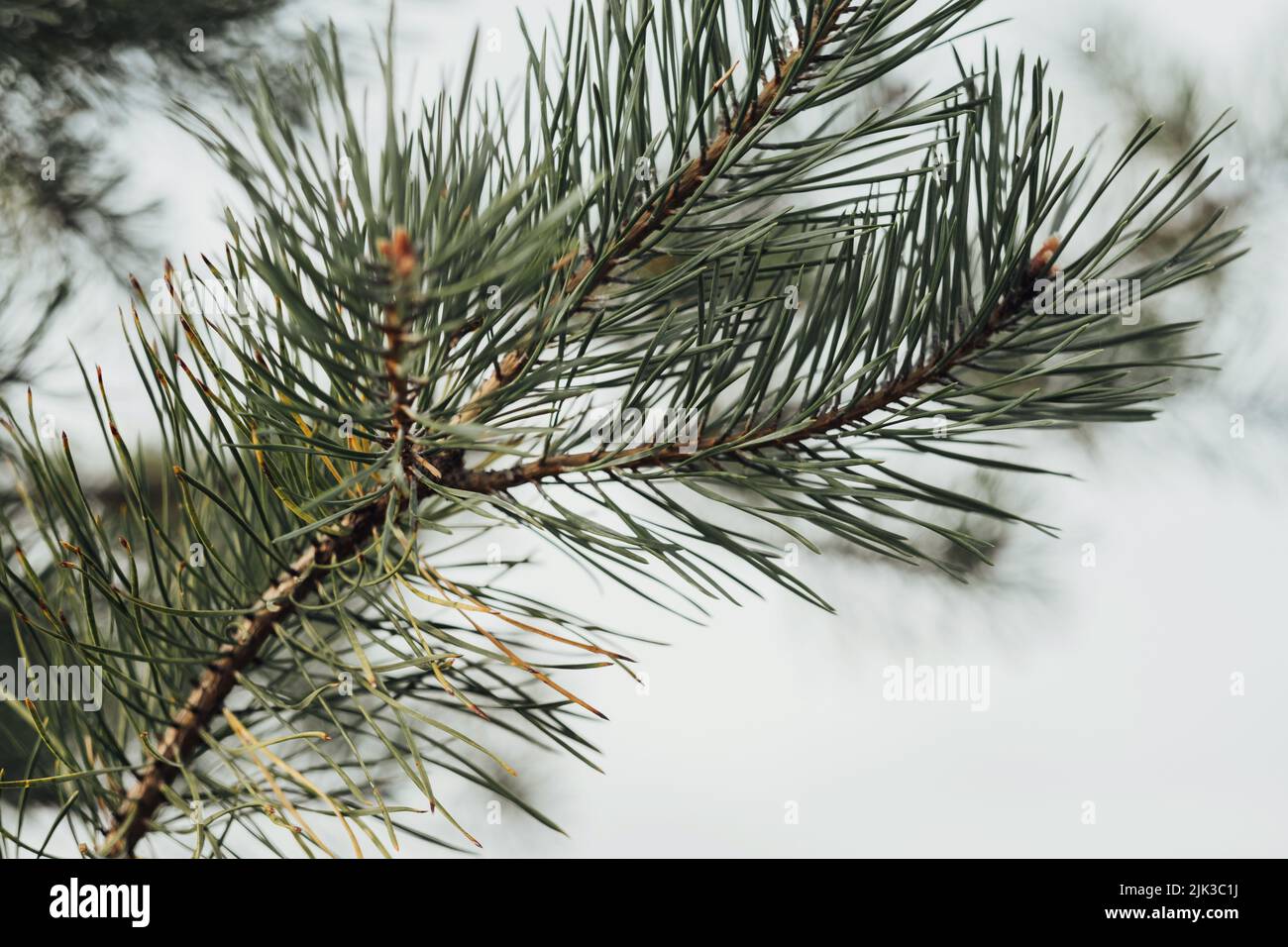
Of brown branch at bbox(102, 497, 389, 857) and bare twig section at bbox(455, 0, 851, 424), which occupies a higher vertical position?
bare twig section at bbox(455, 0, 851, 424)

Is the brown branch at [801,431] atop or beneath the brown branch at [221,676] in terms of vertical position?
atop

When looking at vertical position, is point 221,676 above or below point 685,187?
below

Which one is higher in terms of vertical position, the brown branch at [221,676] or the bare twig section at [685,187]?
the bare twig section at [685,187]

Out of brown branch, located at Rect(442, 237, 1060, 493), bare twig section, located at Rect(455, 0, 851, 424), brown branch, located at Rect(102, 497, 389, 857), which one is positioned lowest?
brown branch, located at Rect(102, 497, 389, 857)

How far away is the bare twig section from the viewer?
0.77 feet

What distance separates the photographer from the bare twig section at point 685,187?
0.77 ft

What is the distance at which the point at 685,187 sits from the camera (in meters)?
0.25

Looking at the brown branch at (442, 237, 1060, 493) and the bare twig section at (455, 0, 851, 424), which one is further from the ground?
the bare twig section at (455, 0, 851, 424)

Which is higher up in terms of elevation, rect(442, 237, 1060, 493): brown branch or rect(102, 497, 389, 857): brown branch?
rect(442, 237, 1060, 493): brown branch

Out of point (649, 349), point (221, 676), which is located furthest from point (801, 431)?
point (221, 676)

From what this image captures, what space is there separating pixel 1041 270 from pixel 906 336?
35 millimetres

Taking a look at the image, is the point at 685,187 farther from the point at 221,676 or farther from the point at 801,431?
the point at 221,676

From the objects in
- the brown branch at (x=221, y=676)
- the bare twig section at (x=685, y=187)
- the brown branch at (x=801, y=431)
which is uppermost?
the bare twig section at (x=685, y=187)
